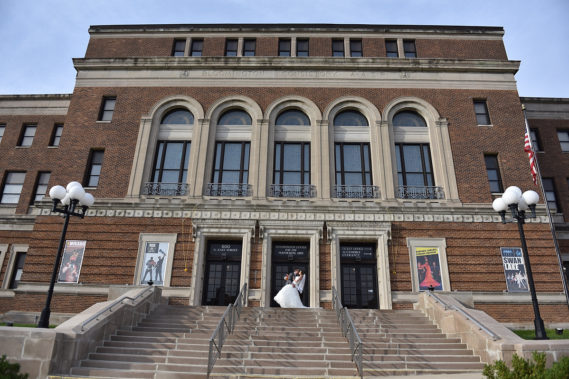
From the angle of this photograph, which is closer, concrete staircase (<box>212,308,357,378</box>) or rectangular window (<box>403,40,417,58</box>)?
concrete staircase (<box>212,308,357,378</box>)

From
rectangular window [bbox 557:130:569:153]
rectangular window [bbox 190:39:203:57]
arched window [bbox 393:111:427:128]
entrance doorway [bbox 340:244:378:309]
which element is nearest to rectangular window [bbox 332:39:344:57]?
arched window [bbox 393:111:427:128]

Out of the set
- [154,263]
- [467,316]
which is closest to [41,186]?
[154,263]

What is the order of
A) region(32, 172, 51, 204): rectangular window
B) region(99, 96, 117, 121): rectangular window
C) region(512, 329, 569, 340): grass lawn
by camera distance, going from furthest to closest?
region(32, 172, 51, 204): rectangular window, region(99, 96, 117, 121): rectangular window, region(512, 329, 569, 340): grass lawn

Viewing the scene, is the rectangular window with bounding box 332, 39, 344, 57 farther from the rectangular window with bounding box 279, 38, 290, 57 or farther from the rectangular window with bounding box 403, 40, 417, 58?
the rectangular window with bounding box 403, 40, 417, 58

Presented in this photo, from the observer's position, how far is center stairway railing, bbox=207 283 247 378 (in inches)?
392

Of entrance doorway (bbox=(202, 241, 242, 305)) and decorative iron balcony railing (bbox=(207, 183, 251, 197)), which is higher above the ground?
decorative iron balcony railing (bbox=(207, 183, 251, 197))

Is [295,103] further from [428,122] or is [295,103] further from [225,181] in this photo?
[428,122]

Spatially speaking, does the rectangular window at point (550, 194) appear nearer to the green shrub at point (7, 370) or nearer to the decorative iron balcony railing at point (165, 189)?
the decorative iron balcony railing at point (165, 189)

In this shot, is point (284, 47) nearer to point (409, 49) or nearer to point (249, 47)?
point (249, 47)

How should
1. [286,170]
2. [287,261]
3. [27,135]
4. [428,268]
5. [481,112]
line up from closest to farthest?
[428,268]
[287,261]
[286,170]
[481,112]
[27,135]

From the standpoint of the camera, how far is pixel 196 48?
24625 mm

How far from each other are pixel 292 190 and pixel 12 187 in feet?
63.0

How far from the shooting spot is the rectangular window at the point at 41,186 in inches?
1001

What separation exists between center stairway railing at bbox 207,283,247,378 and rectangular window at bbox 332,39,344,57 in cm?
1663
